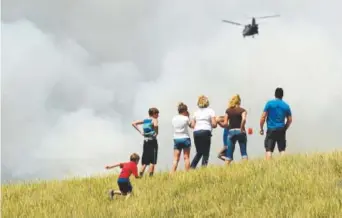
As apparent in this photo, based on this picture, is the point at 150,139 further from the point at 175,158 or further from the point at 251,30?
the point at 251,30

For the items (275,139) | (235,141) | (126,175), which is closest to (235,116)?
(235,141)

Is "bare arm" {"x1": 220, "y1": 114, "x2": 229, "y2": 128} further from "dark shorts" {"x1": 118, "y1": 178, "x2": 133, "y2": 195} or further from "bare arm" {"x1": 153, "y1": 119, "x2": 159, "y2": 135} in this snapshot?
"dark shorts" {"x1": 118, "y1": 178, "x2": 133, "y2": 195}

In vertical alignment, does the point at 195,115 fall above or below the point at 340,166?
above

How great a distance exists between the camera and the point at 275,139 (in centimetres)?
1259

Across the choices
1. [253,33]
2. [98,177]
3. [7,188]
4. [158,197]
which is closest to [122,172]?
[158,197]

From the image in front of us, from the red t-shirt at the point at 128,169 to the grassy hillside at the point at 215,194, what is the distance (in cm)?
32

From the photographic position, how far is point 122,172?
1085 centimetres

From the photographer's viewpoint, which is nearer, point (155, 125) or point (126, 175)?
point (126, 175)

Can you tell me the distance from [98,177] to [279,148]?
12.8 feet

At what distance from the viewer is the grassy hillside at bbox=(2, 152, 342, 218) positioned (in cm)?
820

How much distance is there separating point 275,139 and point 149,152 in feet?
8.73

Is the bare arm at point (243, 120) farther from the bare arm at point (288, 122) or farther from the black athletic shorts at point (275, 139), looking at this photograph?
the bare arm at point (288, 122)

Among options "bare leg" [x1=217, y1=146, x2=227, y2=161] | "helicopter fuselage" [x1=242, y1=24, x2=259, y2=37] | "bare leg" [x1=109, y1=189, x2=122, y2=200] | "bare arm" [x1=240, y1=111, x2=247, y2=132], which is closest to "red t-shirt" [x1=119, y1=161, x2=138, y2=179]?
"bare leg" [x1=109, y1=189, x2=122, y2=200]

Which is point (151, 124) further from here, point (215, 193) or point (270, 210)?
point (270, 210)
